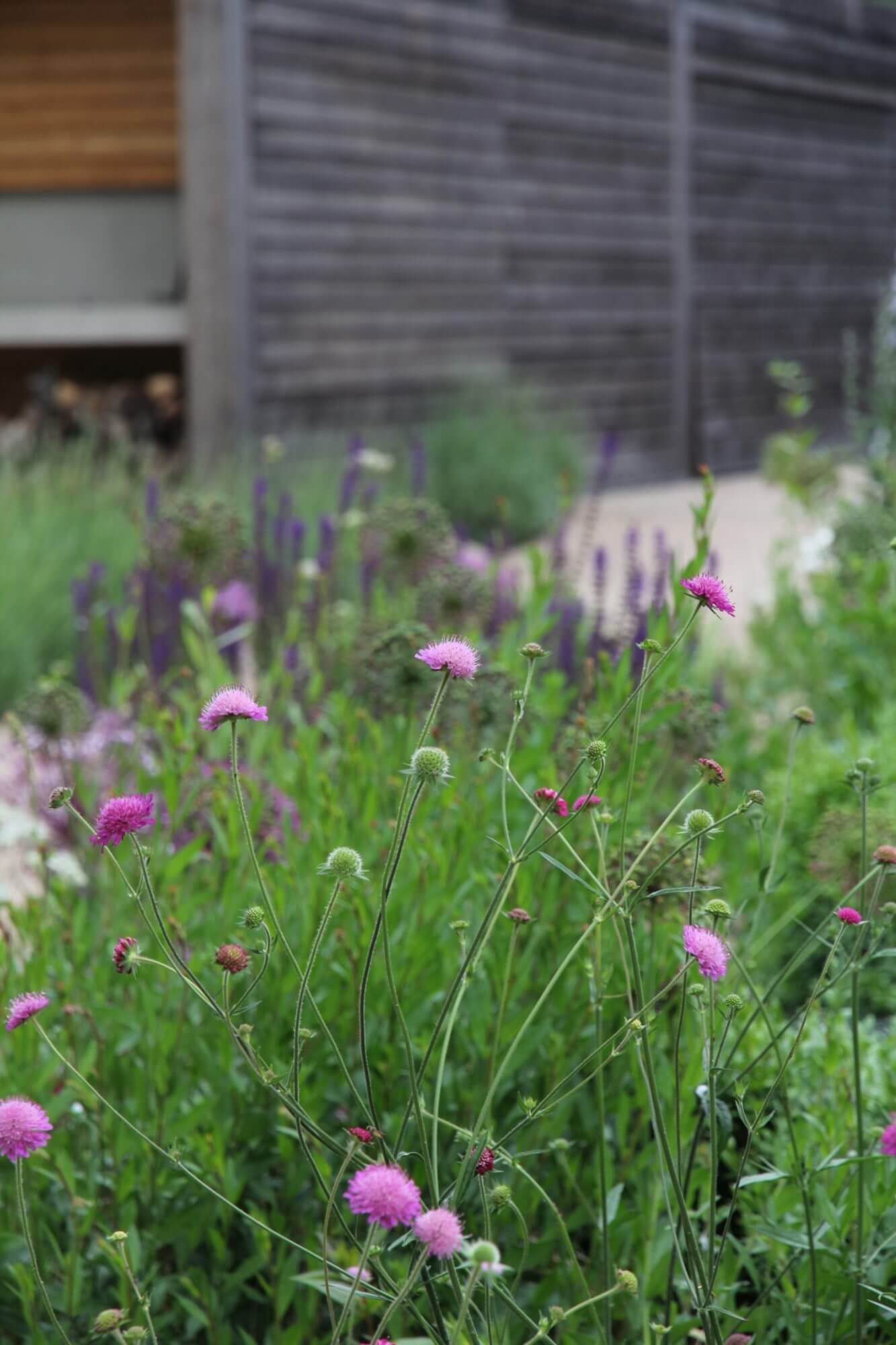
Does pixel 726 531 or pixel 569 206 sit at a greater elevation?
pixel 569 206

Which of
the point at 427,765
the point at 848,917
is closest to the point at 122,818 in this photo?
the point at 427,765

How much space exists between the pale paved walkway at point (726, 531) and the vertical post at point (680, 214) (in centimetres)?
55

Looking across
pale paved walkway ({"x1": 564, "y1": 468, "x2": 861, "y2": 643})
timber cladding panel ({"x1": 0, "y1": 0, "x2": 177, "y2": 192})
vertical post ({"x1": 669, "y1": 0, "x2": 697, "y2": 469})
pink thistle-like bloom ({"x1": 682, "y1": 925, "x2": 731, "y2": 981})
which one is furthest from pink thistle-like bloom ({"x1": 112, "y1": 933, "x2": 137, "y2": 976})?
timber cladding panel ({"x1": 0, "y1": 0, "x2": 177, "y2": 192})

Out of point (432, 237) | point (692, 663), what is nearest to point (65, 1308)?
point (692, 663)

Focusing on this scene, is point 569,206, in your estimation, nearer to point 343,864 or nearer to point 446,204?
point 446,204


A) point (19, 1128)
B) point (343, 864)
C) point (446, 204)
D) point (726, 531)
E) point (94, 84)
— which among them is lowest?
point (726, 531)

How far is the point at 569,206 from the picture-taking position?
9.05 meters

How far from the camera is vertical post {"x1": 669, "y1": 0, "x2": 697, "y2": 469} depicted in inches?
385

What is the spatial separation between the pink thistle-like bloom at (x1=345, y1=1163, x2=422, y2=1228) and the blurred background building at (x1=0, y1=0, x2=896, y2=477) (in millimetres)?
6887

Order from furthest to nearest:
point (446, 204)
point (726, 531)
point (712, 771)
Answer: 1. point (446, 204)
2. point (726, 531)
3. point (712, 771)

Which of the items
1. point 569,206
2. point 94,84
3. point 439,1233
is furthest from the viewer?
point 94,84

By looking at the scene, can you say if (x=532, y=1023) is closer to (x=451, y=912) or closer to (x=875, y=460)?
(x=451, y=912)

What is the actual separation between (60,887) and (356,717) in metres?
0.51

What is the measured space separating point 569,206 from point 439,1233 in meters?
8.93
